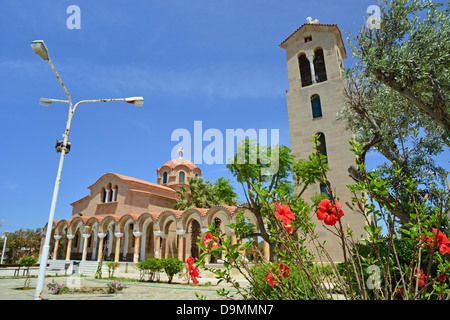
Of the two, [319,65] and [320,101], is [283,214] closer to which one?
[320,101]

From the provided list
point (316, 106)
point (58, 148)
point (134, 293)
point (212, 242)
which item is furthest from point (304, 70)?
point (212, 242)

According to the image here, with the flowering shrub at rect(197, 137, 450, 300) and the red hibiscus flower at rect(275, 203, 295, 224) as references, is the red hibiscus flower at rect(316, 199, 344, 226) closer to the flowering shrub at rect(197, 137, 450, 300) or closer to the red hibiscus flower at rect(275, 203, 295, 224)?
the flowering shrub at rect(197, 137, 450, 300)

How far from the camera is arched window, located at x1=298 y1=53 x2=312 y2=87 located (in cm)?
2122

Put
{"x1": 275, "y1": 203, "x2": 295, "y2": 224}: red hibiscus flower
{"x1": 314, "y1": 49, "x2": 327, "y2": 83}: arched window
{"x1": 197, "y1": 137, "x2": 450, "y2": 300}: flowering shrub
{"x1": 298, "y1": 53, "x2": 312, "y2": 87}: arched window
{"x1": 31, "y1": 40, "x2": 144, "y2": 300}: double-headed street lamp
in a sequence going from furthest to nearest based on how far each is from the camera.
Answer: {"x1": 298, "y1": 53, "x2": 312, "y2": 87}: arched window
{"x1": 314, "y1": 49, "x2": 327, "y2": 83}: arched window
{"x1": 31, "y1": 40, "x2": 144, "y2": 300}: double-headed street lamp
{"x1": 275, "y1": 203, "x2": 295, "y2": 224}: red hibiscus flower
{"x1": 197, "y1": 137, "x2": 450, "y2": 300}: flowering shrub

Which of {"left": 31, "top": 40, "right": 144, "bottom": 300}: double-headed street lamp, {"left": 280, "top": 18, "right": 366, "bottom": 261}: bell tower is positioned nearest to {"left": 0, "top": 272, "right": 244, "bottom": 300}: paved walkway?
{"left": 31, "top": 40, "right": 144, "bottom": 300}: double-headed street lamp

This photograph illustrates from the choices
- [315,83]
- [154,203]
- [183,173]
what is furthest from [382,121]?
[183,173]

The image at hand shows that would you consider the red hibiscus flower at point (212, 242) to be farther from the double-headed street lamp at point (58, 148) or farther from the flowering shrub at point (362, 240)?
the double-headed street lamp at point (58, 148)

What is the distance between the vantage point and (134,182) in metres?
29.2

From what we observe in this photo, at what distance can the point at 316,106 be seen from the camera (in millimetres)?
19938

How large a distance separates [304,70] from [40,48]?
1870cm

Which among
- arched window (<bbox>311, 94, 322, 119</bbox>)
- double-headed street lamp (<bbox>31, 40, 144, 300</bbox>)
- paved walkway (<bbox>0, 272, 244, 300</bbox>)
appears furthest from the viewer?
A: arched window (<bbox>311, 94, 322, 119</bbox>)

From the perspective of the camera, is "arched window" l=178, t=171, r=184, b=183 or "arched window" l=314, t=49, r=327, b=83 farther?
"arched window" l=178, t=171, r=184, b=183

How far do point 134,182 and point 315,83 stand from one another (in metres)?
20.1

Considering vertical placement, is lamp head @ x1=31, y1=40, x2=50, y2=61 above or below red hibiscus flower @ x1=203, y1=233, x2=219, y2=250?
above
